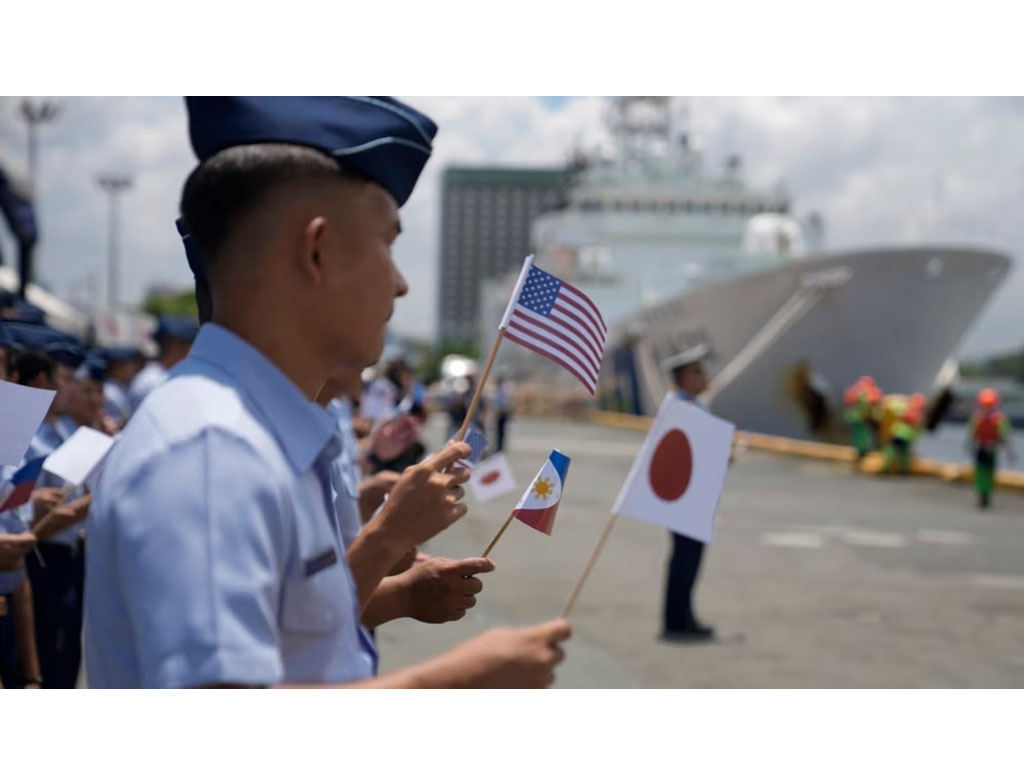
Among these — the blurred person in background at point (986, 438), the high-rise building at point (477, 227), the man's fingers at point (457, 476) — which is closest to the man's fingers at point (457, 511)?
the man's fingers at point (457, 476)

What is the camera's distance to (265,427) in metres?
1.12

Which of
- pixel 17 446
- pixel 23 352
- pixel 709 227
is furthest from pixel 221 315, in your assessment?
pixel 709 227

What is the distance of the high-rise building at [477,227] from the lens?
13000 cm

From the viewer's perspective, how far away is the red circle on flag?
8.16 ft

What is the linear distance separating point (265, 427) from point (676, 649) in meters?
5.29

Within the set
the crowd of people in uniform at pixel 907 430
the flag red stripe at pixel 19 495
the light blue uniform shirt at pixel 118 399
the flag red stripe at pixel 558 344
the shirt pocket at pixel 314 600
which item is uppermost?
the flag red stripe at pixel 558 344

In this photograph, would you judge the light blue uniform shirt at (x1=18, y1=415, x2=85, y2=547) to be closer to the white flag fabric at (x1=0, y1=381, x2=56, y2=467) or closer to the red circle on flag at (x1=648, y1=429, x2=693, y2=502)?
the white flag fabric at (x1=0, y1=381, x2=56, y2=467)

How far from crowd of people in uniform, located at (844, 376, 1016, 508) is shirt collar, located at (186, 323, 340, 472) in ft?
41.6

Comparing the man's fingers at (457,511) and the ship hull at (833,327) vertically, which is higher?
the man's fingers at (457,511)

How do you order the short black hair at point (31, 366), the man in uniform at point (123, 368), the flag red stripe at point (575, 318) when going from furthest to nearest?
the man in uniform at point (123, 368), the short black hair at point (31, 366), the flag red stripe at point (575, 318)

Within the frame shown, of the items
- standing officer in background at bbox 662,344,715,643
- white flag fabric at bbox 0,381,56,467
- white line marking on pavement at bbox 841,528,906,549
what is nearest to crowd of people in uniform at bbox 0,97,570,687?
white flag fabric at bbox 0,381,56,467

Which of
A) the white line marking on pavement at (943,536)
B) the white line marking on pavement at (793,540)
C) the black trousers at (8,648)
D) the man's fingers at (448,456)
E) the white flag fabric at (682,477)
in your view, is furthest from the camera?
the white line marking on pavement at (943,536)

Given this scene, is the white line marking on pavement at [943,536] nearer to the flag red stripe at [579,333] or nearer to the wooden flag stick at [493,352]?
the flag red stripe at [579,333]

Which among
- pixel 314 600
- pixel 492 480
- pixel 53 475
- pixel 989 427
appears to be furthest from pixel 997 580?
pixel 314 600
